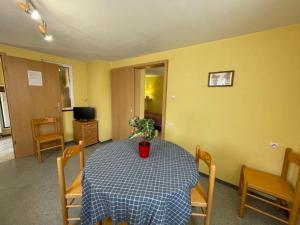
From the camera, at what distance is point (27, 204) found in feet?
5.65

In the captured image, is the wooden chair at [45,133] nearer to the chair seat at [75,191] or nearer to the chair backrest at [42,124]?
the chair backrest at [42,124]

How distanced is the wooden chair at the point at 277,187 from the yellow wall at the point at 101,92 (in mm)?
3250

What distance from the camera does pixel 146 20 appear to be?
1.58 metres

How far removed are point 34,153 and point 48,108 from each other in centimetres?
103

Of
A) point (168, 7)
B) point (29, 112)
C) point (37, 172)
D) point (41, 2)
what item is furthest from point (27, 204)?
point (168, 7)

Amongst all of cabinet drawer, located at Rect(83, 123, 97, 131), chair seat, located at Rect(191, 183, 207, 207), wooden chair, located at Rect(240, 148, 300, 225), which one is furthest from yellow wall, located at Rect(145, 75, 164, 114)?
chair seat, located at Rect(191, 183, 207, 207)

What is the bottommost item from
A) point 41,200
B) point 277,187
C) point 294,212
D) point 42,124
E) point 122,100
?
point 41,200

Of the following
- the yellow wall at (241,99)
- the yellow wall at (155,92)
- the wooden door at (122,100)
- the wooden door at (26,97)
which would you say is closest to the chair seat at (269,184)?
the yellow wall at (241,99)

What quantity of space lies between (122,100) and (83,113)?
108 centimetres

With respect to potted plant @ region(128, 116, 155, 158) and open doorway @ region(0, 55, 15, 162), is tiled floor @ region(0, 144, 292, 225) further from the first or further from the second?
open doorway @ region(0, 55, 15, 162)

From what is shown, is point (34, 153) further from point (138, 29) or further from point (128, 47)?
point (138, 29)

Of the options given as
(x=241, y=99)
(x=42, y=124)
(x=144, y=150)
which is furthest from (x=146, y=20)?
(x=42, y=124)

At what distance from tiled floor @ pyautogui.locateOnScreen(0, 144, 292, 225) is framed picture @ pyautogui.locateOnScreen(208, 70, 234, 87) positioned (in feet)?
5.25

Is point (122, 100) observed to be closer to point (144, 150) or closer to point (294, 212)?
point (144, 150)
